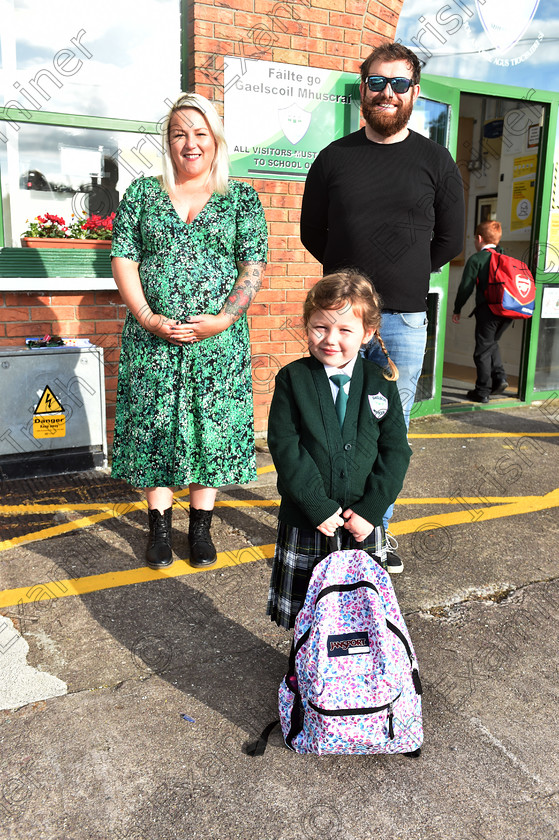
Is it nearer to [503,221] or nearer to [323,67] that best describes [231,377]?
[323,67]

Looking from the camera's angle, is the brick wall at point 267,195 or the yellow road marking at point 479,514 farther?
the brick wall at point 267,195

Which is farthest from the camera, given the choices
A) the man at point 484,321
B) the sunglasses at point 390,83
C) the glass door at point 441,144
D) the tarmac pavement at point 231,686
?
the man at point 484,321

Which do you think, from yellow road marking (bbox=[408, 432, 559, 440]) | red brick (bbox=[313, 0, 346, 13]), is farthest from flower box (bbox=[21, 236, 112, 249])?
yellow road marking (bbox=[408, 432, 559, 440])

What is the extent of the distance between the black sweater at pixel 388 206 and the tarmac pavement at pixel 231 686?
1367 mm

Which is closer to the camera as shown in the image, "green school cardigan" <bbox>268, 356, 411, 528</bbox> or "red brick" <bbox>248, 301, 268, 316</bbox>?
"green school cardigan" <bbox>268, 356, 411, 528</bbox>

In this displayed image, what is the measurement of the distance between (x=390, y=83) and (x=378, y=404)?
1.48m

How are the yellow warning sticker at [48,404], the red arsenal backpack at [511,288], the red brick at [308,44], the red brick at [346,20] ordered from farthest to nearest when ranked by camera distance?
the red arsenal backpack at [511,288] < the red brick at [346,20] < the red brick at [308,44] < the yellow warning sticker at [48,404]

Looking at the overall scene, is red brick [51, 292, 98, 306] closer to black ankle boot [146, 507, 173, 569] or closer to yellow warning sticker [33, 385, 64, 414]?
yellow warning sticker [33, 385, 64, 414]

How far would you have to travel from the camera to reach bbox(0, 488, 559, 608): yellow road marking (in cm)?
306

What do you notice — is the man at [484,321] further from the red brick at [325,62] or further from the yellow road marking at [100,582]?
the yellow road marking at [100,582]

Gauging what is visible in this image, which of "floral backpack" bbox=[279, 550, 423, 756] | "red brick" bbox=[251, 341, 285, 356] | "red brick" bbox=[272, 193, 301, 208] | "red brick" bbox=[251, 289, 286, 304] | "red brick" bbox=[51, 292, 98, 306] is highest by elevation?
"red brick" bbox=[272, 193, 301, 208]

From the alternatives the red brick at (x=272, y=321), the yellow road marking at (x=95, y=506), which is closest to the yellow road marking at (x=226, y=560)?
the yellow road marking at (x=95, y=506)

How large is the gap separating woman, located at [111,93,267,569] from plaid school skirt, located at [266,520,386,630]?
1.04 metres

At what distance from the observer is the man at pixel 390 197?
2902mm
